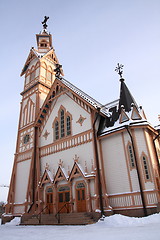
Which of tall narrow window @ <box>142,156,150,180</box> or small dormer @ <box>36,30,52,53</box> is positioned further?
small dormer @ <box>36,30,52,53</box>

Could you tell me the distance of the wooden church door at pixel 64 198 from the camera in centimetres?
1655

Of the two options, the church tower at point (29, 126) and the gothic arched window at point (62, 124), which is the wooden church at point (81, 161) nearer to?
the gothic arched window at point (62, 124)

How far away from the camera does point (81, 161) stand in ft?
55.6

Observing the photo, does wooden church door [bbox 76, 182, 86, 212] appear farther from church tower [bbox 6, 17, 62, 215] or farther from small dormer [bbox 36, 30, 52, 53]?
small dormer [bbox 36, 30, 52, 53]

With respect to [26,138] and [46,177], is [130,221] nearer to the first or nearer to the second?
[46,177]

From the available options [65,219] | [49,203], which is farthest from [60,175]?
[65,219]

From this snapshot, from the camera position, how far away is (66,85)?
793 inches

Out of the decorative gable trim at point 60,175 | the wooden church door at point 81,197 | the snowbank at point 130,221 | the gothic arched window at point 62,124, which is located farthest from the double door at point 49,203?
the snowbank at point 130,221

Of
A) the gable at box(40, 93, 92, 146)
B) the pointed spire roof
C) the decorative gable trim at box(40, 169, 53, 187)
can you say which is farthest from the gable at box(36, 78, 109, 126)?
the decorative gable trim at box(40, 169, 53, 187)

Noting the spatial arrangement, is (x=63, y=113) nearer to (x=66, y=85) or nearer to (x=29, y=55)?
(x=66, y=85)

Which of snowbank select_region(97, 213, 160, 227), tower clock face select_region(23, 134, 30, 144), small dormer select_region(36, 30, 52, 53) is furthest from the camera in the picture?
small dormer select_region(36, 30, 52, 53)

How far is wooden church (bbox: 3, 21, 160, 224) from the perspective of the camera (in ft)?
46.3

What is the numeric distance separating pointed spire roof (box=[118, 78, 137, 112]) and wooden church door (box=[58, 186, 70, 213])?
8.77m

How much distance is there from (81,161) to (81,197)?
2901mm
